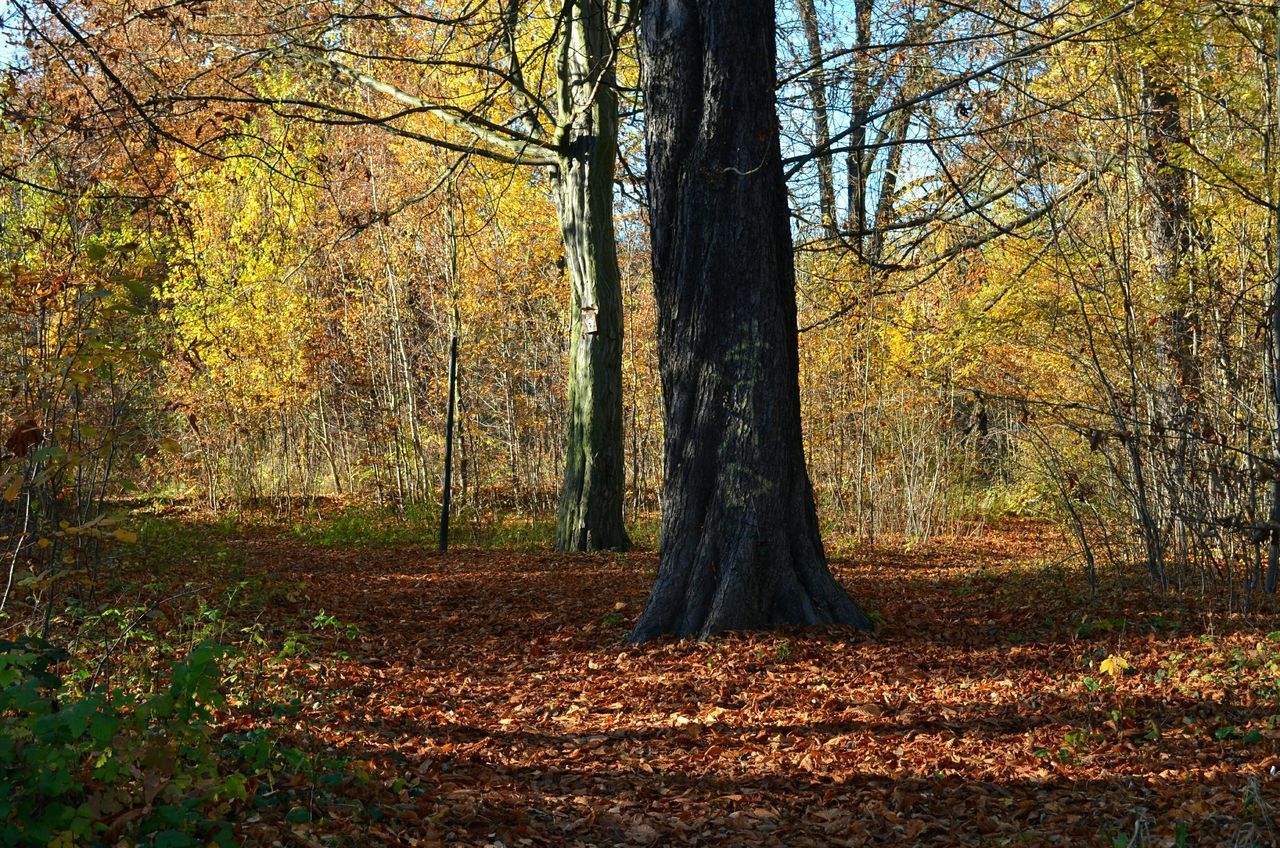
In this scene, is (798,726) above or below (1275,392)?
below

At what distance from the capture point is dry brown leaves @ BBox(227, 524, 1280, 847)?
334cm

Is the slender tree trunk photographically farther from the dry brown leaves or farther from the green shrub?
the green shrub

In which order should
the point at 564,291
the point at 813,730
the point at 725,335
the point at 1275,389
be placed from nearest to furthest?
the point at 813,730 < the point at 1275,389 < the point at 725,335 < the point at 564,291

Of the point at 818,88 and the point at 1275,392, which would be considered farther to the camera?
the point at 818,88

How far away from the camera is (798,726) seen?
14.4ft

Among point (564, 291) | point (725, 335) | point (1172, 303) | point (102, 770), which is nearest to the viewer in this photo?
point (102, 770)

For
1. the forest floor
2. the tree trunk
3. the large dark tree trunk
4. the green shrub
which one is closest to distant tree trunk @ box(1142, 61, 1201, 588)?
the forest floor

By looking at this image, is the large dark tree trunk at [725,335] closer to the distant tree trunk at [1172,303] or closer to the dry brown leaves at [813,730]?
the dry brown leaves at [813,730]

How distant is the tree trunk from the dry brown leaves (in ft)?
11.8

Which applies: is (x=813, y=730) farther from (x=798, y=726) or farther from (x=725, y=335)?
(x=725, y=335)

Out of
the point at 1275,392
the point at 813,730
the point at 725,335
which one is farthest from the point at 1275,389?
the point at 813,730

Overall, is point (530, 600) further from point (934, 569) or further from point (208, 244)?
point (208, 244)

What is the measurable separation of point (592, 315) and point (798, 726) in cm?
649

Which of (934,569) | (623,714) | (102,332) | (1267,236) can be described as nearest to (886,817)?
(623,714)
